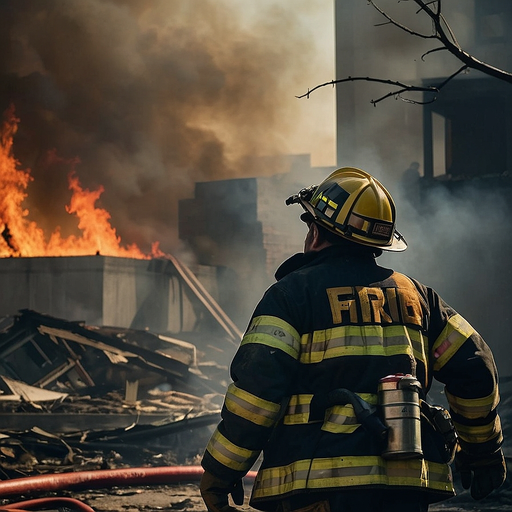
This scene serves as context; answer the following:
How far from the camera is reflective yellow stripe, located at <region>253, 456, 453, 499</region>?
8.90ft

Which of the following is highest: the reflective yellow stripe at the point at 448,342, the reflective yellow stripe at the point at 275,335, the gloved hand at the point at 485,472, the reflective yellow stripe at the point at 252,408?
the reflective yellow stripe at the point at 275,335

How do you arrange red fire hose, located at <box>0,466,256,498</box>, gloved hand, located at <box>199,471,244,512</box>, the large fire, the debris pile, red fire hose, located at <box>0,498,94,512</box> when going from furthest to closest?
the large fire
the debris pile
red fire hose, located at <box>0,466,256,498</box>
red fire hose, located at <box>0,498,94,512</box>
gloved hand, located at <box>199,471,244,512</box>

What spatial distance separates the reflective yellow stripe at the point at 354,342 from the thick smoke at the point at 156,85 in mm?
24618

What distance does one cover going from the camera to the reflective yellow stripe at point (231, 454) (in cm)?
278

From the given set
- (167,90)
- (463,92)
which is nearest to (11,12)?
(167,90)

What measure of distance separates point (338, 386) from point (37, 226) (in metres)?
23.5

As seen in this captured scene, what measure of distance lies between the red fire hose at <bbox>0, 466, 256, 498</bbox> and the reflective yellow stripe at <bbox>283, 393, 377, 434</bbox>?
3.62 meters

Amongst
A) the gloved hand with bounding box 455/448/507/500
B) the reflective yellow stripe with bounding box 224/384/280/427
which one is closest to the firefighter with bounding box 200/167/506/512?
the reflective yellow stripe with bounding box 224/384/280/427

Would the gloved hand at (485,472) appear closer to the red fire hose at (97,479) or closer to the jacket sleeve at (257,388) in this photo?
the jacket sleeve at (257,388)

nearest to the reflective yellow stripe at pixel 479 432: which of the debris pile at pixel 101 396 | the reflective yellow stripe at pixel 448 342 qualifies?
the reflective yellow stripe at pixel 448 342

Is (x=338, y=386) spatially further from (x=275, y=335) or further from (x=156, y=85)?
(x=156, y=85)

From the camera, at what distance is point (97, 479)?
20.9 ft

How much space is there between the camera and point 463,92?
1623 cm

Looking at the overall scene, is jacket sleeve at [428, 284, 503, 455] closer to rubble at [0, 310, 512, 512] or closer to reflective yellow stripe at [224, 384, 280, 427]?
reflective yellow stripe at [224, 384, 280, 427]
